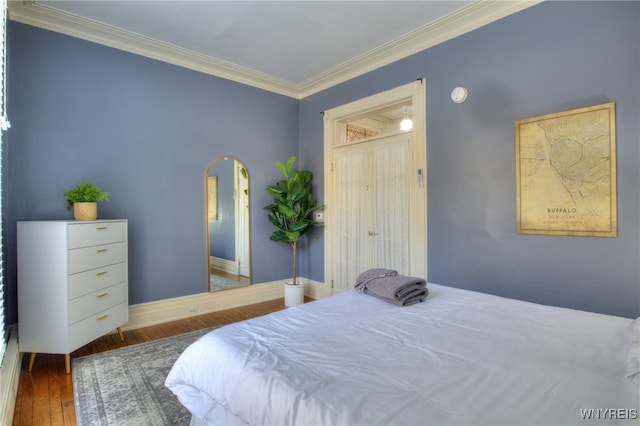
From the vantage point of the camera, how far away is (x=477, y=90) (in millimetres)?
2676

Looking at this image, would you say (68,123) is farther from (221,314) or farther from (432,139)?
(432,139)

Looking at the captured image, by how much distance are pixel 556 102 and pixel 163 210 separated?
3591 mm

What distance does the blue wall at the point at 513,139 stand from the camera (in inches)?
79.3

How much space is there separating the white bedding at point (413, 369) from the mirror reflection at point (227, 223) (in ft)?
7.57

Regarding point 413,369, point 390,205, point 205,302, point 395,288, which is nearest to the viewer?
point 413,369

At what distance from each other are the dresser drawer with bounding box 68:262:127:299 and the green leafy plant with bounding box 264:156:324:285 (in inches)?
68.1

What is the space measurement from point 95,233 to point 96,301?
54 centimetres

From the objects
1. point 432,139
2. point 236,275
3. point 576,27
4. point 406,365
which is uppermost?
point 576,27

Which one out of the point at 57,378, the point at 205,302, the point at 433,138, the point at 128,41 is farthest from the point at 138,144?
the point at 433,138

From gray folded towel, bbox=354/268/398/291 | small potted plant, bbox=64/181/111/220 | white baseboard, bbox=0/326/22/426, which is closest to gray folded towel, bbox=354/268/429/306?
gray folded towel, bbox=354/268/398/291

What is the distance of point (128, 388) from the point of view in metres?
2.05

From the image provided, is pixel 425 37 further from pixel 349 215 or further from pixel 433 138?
pixel 349 215

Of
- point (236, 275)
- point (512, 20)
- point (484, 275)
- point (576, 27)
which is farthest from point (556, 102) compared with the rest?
point (236, 275)

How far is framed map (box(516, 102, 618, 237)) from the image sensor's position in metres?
2.06
